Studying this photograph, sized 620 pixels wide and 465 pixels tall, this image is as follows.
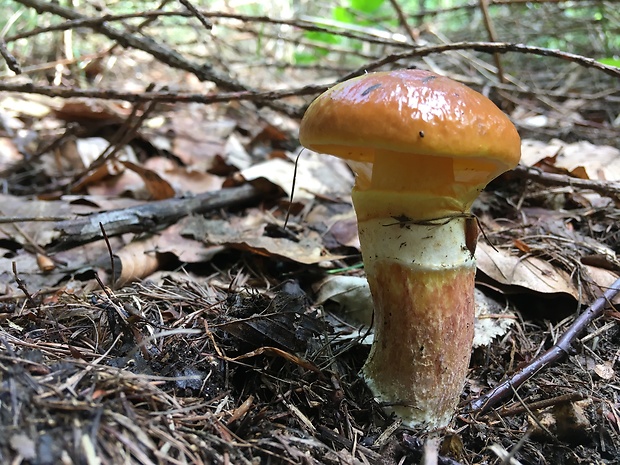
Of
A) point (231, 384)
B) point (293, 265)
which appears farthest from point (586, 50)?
point (231, 384)

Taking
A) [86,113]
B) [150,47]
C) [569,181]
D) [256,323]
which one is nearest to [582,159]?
[569,181]

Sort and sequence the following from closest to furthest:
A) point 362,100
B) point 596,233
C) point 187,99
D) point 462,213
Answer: point 362,100 → point 462,213 → point 187,99 → point 596,233

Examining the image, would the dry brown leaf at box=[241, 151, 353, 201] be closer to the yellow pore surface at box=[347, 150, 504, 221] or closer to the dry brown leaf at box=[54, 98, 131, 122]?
the yellow pore surface at box=[347, 150, 504, 221]

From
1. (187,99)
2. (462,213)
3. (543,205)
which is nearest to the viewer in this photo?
(462,213)

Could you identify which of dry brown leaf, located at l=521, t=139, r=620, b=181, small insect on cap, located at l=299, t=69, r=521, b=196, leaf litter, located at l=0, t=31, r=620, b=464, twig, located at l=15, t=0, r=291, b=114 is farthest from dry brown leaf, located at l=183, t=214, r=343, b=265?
dry brown leaf, located at l=521, t=139, r=620, b=181

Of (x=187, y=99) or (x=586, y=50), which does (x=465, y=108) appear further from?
(x=586, y=50)

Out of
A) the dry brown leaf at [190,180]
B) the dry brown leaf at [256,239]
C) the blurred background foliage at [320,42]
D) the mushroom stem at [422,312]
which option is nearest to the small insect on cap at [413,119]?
the mushroom stem at [422,312]

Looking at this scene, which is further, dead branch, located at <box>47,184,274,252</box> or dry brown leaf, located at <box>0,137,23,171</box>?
dry brown leaf, located at <box>0,137,23,171</box>
